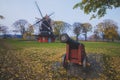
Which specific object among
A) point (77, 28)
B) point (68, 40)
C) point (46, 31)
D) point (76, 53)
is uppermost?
point (77, 28)

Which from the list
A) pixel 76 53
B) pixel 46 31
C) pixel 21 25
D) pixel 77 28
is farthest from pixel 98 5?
pixel 77 28

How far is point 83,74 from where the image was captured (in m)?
9.91

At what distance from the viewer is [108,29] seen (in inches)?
2813

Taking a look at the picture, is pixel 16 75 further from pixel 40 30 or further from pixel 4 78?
pixel 40 30

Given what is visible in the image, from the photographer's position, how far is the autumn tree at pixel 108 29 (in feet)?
217

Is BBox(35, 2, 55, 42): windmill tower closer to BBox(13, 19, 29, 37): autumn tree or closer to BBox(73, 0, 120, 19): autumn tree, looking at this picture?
BBox(13, 19, 29, 37): autumn tree

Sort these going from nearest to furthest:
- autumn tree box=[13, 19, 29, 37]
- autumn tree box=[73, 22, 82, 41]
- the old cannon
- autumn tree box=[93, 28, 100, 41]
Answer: the old cannon → autumn tree box=[13, 19, 29, 37] → autumn tree box=[73, 22, 82, 41] → autumn tree box=[93, 28, 100, 41]

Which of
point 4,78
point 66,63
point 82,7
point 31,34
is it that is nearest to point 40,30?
point 31,34

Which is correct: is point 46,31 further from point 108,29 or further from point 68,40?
point 68,40

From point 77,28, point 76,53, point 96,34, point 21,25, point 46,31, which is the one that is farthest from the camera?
point 96,34

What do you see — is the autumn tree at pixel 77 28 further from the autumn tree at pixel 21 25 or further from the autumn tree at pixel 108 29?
the autumn tree at pixel 21 25

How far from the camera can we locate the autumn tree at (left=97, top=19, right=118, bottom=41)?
2603 inches

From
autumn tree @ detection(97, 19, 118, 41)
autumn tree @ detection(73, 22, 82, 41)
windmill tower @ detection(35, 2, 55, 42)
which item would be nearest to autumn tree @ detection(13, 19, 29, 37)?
windmill tower @ detection(35, 2, 55, 42)

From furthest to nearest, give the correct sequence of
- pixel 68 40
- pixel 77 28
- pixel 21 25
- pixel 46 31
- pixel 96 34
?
pixel 96 34 → pixel 77 28 → pixel 21 25 → pixel 46 31 → pixel 68 40
